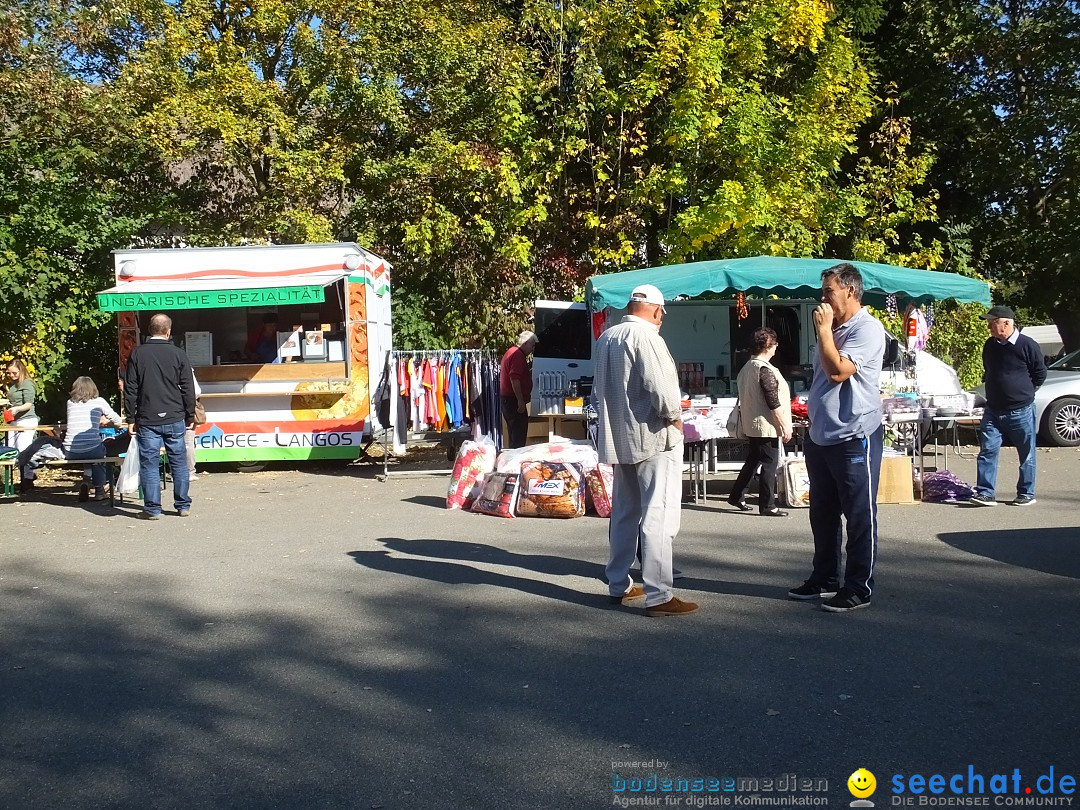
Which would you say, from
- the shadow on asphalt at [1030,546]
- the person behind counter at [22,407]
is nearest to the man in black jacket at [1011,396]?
the shadow on asphalt at [1030,546]

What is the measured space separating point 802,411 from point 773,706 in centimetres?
688

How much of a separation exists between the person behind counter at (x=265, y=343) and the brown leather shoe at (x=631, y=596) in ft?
31.7

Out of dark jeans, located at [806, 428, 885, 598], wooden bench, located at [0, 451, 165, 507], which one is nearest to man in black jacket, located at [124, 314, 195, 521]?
wooden bench, located at [0, 451, 165, 507]

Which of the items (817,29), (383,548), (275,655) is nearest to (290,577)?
(383,548)

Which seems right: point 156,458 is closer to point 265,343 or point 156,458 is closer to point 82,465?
point 82,465

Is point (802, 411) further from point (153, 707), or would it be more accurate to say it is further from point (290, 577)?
point (153, 707)

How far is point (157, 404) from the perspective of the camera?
32.4 feet

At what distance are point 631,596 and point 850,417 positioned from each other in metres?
1.60

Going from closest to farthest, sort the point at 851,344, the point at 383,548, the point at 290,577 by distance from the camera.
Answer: the point at 851,344, the point at 290,577, the point at 383,548

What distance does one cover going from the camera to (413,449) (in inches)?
674

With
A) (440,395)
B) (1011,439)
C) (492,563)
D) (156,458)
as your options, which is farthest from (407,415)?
(1011,439)

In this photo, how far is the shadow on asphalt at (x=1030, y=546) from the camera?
23.3 ft

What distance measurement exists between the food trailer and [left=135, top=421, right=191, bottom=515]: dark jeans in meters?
3.60

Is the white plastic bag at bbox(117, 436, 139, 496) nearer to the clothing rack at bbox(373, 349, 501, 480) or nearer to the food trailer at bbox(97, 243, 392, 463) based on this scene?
the food trailer at bbox(97, 243, 392, 463)
